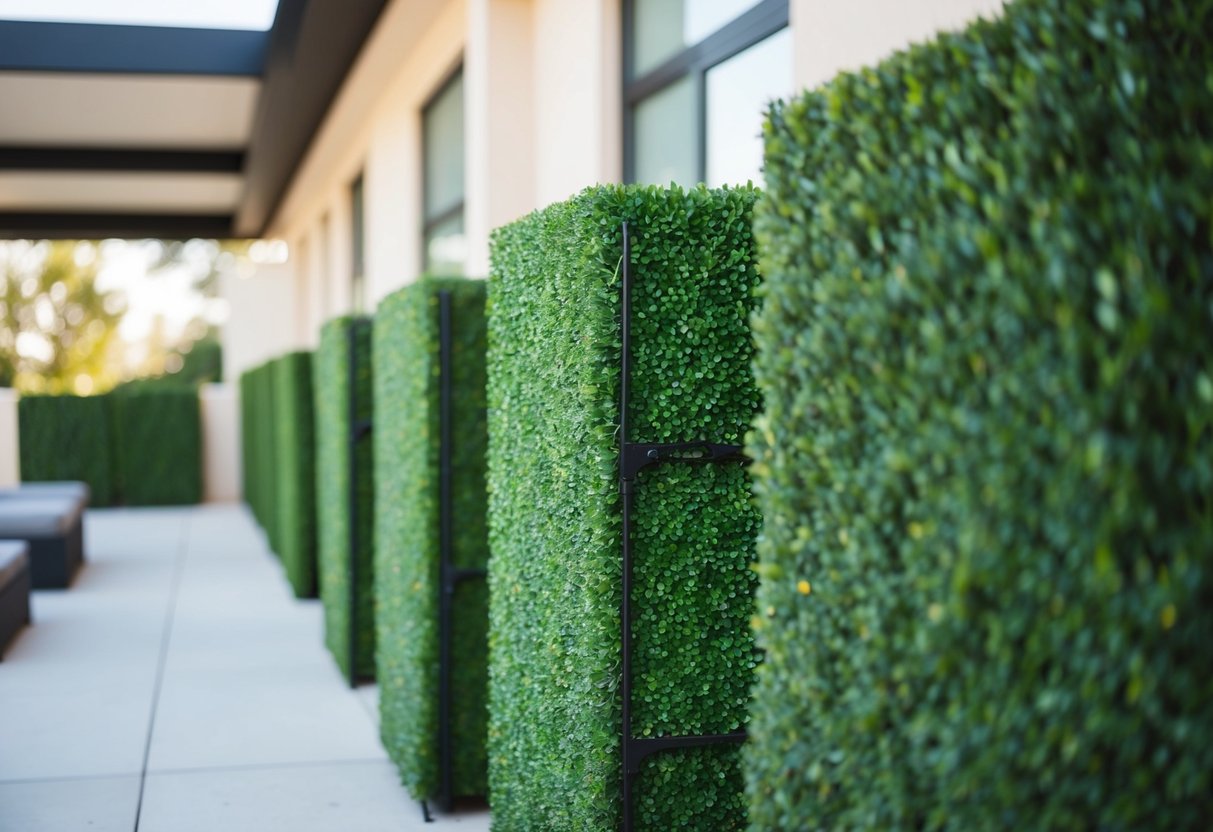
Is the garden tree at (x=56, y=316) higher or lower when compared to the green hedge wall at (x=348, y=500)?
higher

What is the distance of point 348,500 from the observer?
642 centimetres

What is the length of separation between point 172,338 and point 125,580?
3155 centimetres

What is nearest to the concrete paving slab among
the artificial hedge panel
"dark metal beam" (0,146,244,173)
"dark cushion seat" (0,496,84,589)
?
"dark cushion seat" (0,496,84,589)

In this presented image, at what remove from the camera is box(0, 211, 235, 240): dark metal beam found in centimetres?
1753

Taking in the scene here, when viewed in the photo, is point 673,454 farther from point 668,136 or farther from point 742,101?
point 668,136

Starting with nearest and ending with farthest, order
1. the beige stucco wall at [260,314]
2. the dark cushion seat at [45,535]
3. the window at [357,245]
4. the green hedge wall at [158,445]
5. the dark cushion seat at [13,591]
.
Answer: the dark cushion seat at [13,591], the dark cushion seat at [45,535], the window at [357,245], the green hedge wall at [158,445], the beige stucco wall at [260,314]

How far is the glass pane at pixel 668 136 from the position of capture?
211 inches

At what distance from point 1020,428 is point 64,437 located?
1536 centimetres

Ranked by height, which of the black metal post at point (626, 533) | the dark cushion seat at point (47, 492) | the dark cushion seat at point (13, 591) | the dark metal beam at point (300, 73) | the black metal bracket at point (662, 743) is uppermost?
the dark metal beam at point (300, 73)

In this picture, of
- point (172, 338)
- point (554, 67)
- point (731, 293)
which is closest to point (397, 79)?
point (554, 67)

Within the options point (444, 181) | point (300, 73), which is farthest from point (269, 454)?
point (444, 181)

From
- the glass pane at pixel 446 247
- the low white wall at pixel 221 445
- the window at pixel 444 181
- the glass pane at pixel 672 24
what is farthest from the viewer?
the low white wall at pixel 221 445

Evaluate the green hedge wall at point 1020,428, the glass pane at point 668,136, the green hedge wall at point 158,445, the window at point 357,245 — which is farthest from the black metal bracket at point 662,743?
the green hedge wall at point 158,445

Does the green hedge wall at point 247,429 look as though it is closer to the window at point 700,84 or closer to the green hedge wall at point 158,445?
the green hedge wall at point 158,445
